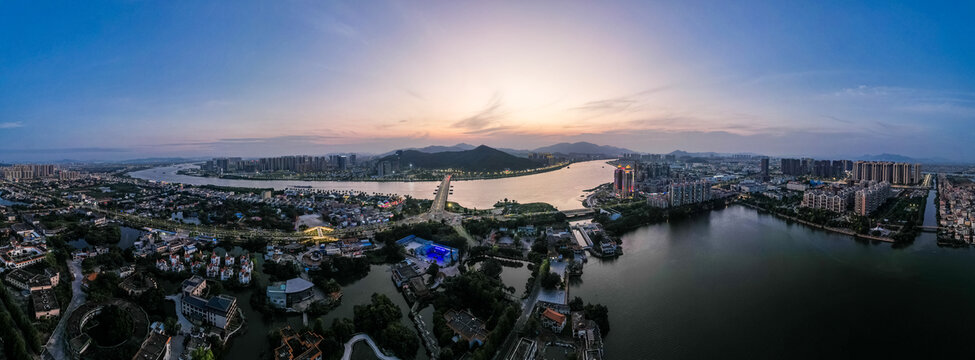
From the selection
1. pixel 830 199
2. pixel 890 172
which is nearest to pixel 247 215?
pixel 830 199

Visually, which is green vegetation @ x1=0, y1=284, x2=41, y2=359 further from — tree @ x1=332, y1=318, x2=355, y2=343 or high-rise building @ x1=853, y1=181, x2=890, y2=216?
high-rise building @ x1=853, y1=181, x2=890, y2=216

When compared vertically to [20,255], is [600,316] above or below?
below

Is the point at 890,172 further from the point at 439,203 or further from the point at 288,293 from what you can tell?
the point at 288,293

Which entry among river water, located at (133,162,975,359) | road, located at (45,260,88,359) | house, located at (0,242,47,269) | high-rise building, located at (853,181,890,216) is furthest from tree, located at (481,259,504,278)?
high-rise building, located at (853,181,890,216)

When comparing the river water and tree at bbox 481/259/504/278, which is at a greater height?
tree at bbox 481/259/504/278

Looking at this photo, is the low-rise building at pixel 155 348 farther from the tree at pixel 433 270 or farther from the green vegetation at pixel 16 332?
the tree at pixel 433 270
